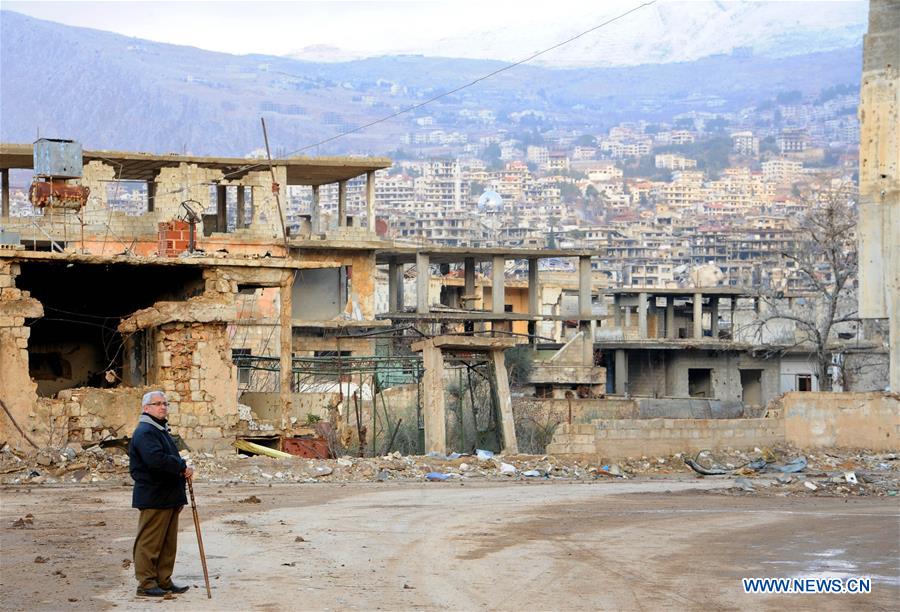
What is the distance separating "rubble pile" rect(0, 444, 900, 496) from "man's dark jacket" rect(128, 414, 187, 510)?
36.1ft

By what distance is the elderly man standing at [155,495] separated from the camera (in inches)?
481

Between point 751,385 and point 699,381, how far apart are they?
242cm

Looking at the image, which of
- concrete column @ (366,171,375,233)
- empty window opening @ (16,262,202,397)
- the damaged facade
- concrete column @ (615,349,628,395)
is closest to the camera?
the damaged facade

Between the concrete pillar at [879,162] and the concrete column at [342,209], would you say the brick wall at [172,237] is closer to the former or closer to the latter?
the concrete pillar at [879,162]

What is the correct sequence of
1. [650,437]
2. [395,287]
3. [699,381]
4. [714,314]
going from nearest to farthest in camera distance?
[650,437] < [395,287] < [699,381] < [714,314]

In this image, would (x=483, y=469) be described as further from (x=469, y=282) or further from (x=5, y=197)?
(x=469, y=282)

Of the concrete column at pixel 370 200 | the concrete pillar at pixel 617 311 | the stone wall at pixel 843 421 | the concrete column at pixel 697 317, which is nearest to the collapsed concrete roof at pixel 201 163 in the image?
the concrete column at pixel 370 200

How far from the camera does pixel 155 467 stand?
12.2 metres

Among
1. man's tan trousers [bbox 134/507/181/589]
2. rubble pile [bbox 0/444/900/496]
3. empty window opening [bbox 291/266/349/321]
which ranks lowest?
rubble pile [bbox 0/444/900/496]

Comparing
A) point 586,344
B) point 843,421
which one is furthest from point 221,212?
point 843,421

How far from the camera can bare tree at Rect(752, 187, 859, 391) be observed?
47000 millimetres

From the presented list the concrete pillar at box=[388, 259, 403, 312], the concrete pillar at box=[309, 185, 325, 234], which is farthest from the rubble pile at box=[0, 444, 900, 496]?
the concrete pillar at box=[388, 259, 403, 312]

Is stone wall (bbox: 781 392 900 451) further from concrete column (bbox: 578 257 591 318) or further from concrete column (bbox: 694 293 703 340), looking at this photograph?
concrete column (bbox: 694 293 703 340)

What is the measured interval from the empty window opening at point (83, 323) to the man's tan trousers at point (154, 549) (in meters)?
18.2
